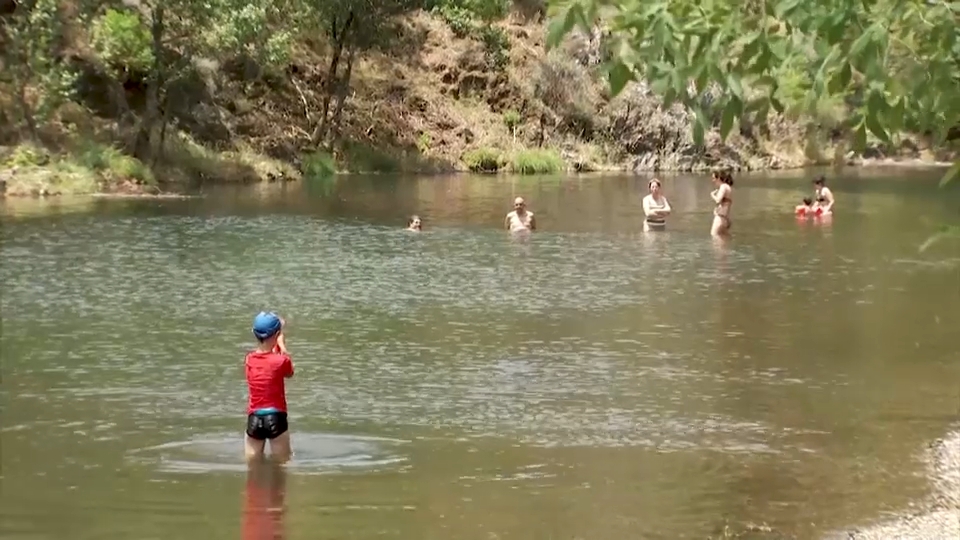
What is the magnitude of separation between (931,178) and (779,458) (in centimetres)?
4797

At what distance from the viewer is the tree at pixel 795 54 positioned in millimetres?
5352

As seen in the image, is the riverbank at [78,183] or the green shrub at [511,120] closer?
the riverbank at [78,183]

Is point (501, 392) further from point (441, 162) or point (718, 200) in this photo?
point (441, 162)

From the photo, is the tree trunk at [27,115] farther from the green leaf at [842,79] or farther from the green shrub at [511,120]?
the green leaf at [842,79]

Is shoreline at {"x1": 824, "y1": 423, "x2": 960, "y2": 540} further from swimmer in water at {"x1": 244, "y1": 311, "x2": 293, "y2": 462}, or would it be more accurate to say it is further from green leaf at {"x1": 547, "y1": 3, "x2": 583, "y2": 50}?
green leaf at {"x1": 547, "y1": 3, "x2": 583, "y2": 50}

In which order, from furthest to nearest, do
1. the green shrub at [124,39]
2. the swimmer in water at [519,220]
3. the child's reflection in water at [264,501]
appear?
1. the green shrub at [124,39]
2. the swimmer in water at [519,220]
3. the child's reflection in water at [264,501]

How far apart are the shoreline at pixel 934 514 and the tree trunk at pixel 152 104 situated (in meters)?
Result: 31.9

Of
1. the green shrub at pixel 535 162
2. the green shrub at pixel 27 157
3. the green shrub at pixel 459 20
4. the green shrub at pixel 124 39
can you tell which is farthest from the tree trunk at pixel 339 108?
the green shrub at pixel 27 157

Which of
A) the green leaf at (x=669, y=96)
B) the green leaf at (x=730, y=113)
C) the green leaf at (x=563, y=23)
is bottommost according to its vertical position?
the green leaf at (x=730, y=113)

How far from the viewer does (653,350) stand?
17.4 metres

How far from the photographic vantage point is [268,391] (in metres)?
11.3

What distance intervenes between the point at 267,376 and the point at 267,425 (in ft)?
1.51

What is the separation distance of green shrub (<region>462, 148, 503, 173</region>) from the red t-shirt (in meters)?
45.5

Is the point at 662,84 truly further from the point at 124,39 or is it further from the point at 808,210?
the point at 124,39
